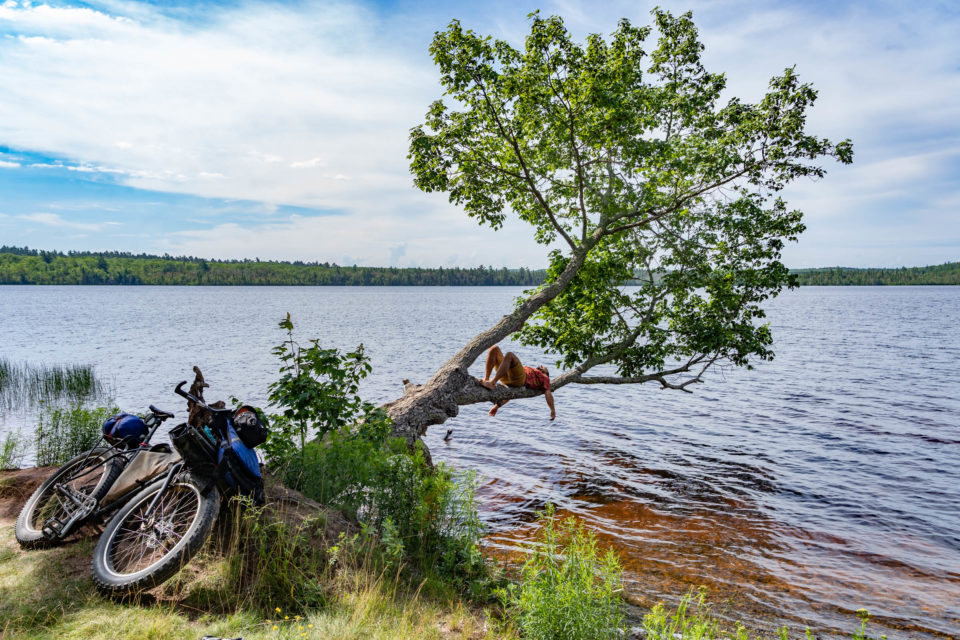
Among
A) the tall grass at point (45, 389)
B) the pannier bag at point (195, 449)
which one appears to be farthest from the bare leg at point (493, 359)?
the tall grass at point (45, 389)

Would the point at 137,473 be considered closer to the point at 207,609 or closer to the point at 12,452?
the point at 207,609

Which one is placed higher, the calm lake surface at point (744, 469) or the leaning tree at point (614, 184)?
the leaning tree at point (614, 184)

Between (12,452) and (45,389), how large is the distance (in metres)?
8.74

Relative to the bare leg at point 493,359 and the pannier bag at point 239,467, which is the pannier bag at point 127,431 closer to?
the pannier bag at point 239,467

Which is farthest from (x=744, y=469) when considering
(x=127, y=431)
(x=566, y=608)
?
(x=127, y=431)

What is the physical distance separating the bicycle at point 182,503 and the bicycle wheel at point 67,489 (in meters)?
0.96

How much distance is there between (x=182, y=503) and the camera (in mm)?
5594

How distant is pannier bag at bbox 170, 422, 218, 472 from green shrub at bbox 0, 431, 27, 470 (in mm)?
7197

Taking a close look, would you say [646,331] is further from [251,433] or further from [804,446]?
[251,433]

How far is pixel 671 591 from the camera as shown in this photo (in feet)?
26.3

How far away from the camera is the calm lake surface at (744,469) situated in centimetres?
855

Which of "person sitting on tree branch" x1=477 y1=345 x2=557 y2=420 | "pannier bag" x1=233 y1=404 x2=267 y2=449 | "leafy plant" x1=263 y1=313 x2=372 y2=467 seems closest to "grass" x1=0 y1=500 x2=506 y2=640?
"pannier bag" x1=233 y1=404 x2=267 y2=449

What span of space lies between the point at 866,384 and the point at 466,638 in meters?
28.4

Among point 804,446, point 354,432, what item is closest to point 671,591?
point 354,432
